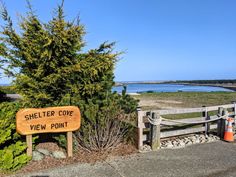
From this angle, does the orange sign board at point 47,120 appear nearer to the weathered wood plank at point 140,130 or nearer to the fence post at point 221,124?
the weathered wood plank at point 140,130

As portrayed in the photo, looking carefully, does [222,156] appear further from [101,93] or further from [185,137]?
[101,93]

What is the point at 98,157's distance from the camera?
4906 millimetres

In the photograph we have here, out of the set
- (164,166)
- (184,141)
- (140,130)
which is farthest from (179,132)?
(164,166)

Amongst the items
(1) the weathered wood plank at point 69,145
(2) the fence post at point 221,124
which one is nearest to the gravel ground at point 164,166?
(1) the weathered wood plank at point 69,145

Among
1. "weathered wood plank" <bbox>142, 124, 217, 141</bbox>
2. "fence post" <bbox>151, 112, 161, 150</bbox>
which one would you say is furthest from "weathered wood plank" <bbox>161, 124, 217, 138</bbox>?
"fence post" <bbox>151, 112, 161, 150</bbox>

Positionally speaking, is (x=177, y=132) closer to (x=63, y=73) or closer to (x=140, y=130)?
(x=140, y=130)

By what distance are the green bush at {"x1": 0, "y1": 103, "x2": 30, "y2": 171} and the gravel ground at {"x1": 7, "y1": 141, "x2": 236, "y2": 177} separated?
29 cm

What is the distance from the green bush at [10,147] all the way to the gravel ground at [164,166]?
29cm

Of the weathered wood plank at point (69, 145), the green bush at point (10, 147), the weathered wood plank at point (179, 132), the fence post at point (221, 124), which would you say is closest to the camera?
the green bush at point (10, 147)

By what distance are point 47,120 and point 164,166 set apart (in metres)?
2.69

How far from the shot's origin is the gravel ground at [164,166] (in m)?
4.09

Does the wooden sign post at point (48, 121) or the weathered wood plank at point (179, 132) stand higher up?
the wooden sign post at point (48, 121)

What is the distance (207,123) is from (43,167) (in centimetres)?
512

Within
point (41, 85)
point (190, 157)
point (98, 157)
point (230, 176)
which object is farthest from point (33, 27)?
point (230, 176)
